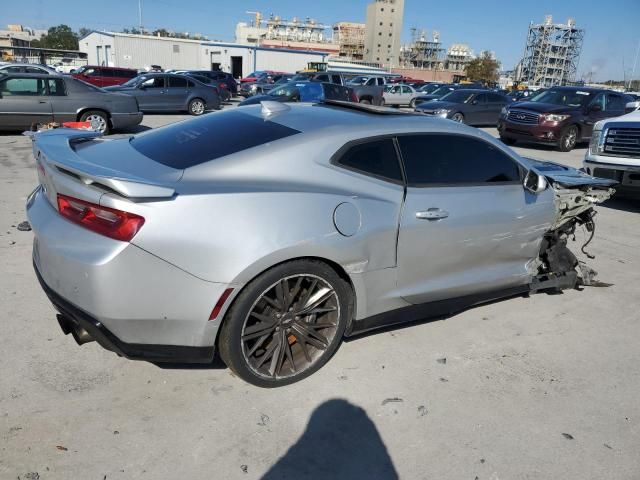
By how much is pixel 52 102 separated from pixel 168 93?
24.0ft

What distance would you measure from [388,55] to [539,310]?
489 ft

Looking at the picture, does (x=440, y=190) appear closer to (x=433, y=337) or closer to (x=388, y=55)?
(x=433, y=337)

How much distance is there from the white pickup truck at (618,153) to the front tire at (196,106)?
1455cm

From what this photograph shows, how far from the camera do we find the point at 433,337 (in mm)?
3658

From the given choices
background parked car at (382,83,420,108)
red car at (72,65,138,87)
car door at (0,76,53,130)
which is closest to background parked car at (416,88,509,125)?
background parked car at (382,83,420,108)

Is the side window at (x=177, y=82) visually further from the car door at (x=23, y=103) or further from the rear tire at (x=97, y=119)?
the car door at (x=23, y=103)

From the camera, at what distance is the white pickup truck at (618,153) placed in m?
7.42

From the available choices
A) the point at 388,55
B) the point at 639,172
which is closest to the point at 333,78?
the point at 639,172

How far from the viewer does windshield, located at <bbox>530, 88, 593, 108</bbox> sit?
47.1ft

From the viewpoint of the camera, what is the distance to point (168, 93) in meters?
18.2

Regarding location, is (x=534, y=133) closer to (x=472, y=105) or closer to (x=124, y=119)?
(x=472, y=105)

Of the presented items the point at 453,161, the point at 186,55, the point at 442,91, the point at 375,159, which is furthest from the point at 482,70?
the point at 375,159

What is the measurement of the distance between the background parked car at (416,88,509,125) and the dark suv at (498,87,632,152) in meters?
3.73

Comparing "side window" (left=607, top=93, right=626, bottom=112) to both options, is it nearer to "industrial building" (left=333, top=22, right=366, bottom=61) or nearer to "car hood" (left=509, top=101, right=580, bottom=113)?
"car hood" (left=509, top=101, right=580, bottom=113)
